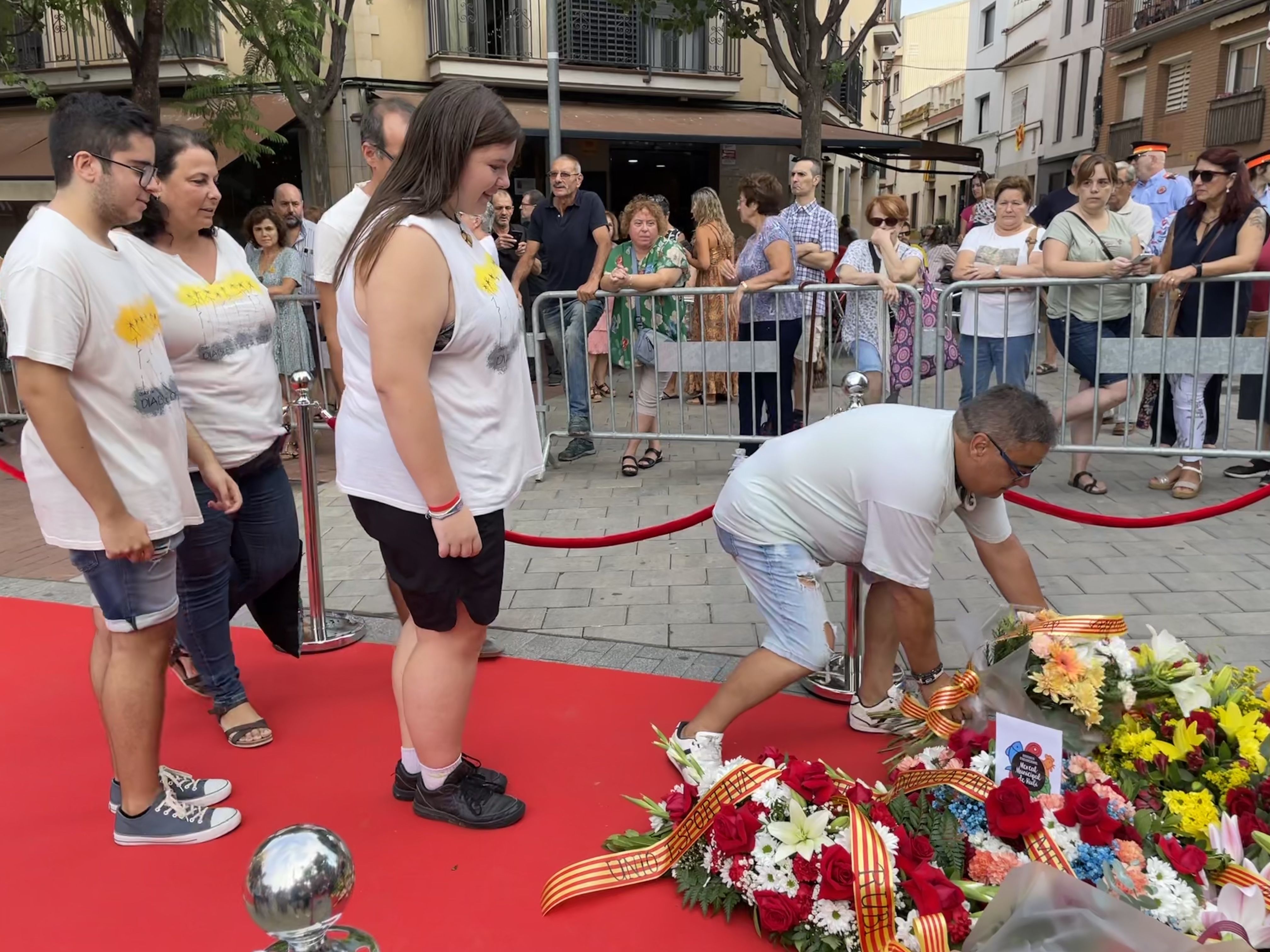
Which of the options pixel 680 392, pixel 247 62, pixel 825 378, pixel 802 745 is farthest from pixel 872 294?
pixel 247 62

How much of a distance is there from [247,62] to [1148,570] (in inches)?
476

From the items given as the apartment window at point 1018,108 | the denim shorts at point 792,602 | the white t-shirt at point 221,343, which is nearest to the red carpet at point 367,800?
the denim shorts at point 792,602

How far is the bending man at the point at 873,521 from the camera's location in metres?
A: 2.55

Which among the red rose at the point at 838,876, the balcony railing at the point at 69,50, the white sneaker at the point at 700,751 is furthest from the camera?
the balcony railing at the point at 69,50

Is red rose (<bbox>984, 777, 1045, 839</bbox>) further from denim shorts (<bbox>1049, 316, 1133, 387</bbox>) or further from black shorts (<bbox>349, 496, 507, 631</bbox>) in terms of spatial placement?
denim shorts (<bbox>1049, 316, 1133, 387</bbox>)

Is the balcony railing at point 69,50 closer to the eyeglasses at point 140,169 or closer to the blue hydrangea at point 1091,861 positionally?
the eyeglasses at point 140,169

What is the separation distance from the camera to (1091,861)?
2.11 m

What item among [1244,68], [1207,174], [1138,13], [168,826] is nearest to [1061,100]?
[1138,13]

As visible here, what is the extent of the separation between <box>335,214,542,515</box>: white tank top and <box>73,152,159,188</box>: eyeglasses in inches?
21.5

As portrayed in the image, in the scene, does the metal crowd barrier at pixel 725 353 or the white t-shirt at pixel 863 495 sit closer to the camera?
the white t-shirt at pixel 863 495

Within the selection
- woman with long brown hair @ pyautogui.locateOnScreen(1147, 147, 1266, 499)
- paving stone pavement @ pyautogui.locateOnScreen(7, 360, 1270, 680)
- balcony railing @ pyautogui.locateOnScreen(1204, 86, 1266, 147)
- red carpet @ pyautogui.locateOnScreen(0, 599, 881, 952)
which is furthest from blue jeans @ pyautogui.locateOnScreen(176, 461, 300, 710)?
balcony railing @ pyautogui.locateOnScreen(1204, 86, 1266, 147)

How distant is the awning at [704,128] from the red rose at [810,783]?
13.5m

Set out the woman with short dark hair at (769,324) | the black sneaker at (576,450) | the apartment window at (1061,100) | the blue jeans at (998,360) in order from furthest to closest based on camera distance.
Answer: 1. the apartment window at (1061,100)
2. the black sneaker at (576,450)
3. the woman with short dark hair at (769,324)
4. the blue jeans at (998,360)

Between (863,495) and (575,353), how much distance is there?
170 inches
